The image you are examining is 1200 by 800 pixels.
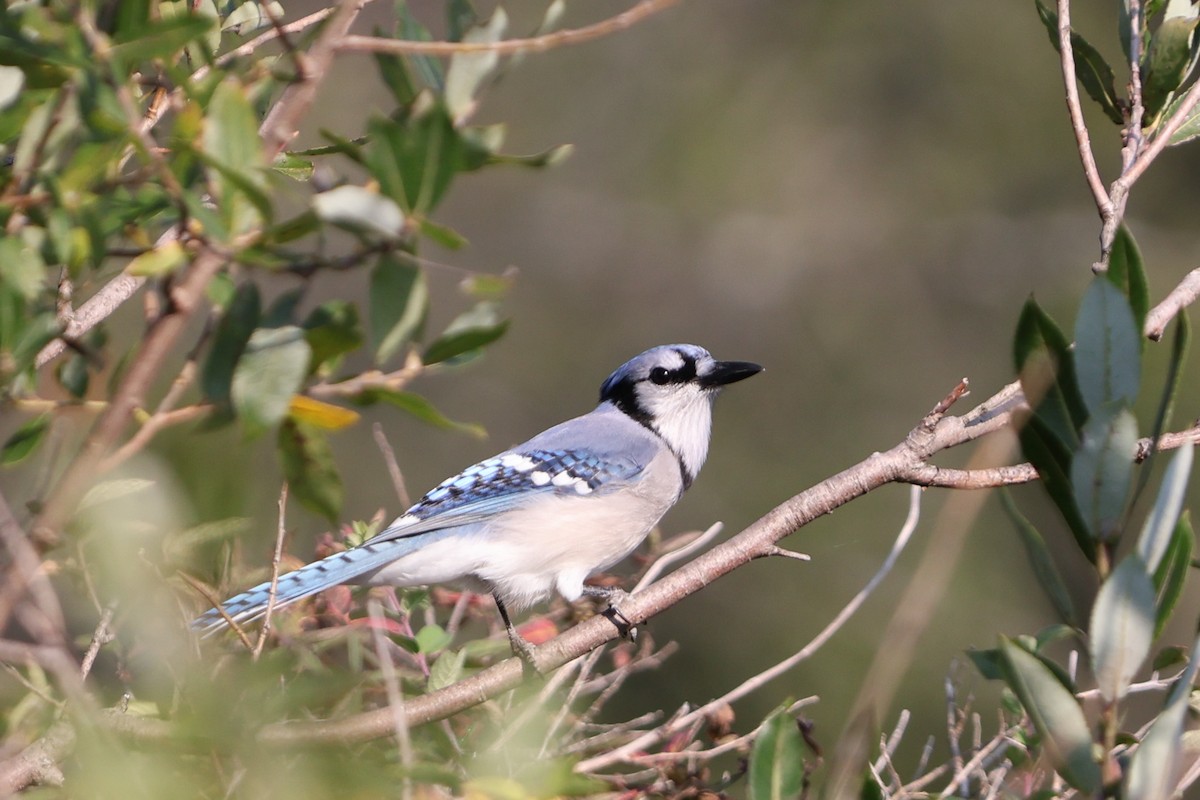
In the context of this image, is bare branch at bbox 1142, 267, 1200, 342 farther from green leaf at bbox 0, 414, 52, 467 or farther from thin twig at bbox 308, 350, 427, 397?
green leaf at bbox 0, 414, 52, 467

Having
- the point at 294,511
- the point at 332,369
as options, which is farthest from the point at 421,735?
the point at 332,369

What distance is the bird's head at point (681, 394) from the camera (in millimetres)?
3287

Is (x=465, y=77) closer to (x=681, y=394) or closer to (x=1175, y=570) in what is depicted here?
Answer: (x=1175, y=570)

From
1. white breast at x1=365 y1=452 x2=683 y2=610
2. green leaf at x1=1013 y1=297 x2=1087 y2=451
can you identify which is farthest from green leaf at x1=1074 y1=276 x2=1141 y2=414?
white breast at x1=365 y1=452 x2=683 y2=610

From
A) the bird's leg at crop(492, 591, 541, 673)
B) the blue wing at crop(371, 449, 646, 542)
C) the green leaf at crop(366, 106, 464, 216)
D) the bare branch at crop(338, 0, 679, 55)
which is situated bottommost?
the blue wing at crop(371, 449, 646, 542)

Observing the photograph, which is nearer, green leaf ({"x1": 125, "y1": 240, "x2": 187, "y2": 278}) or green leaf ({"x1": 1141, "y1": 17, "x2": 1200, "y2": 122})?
green leaf ({"x1": 125, "y1": 240, "x2": 187, "y2": 278})

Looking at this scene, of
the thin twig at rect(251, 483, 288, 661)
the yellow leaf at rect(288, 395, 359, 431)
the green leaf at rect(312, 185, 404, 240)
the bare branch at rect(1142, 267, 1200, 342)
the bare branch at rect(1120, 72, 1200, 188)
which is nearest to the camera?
the green leaf at rect(312, 185, 404, 240)

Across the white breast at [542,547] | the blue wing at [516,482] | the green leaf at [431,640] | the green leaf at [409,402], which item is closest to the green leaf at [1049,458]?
the green leaf at [409,402]

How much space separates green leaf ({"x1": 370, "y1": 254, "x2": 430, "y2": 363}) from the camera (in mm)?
844

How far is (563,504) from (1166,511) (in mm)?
2069

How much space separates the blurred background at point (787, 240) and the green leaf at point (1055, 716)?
623 cm

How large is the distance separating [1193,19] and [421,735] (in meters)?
1.26

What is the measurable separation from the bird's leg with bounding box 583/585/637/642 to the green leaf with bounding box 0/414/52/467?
0.85 meters

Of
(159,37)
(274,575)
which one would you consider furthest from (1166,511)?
(274,575)
